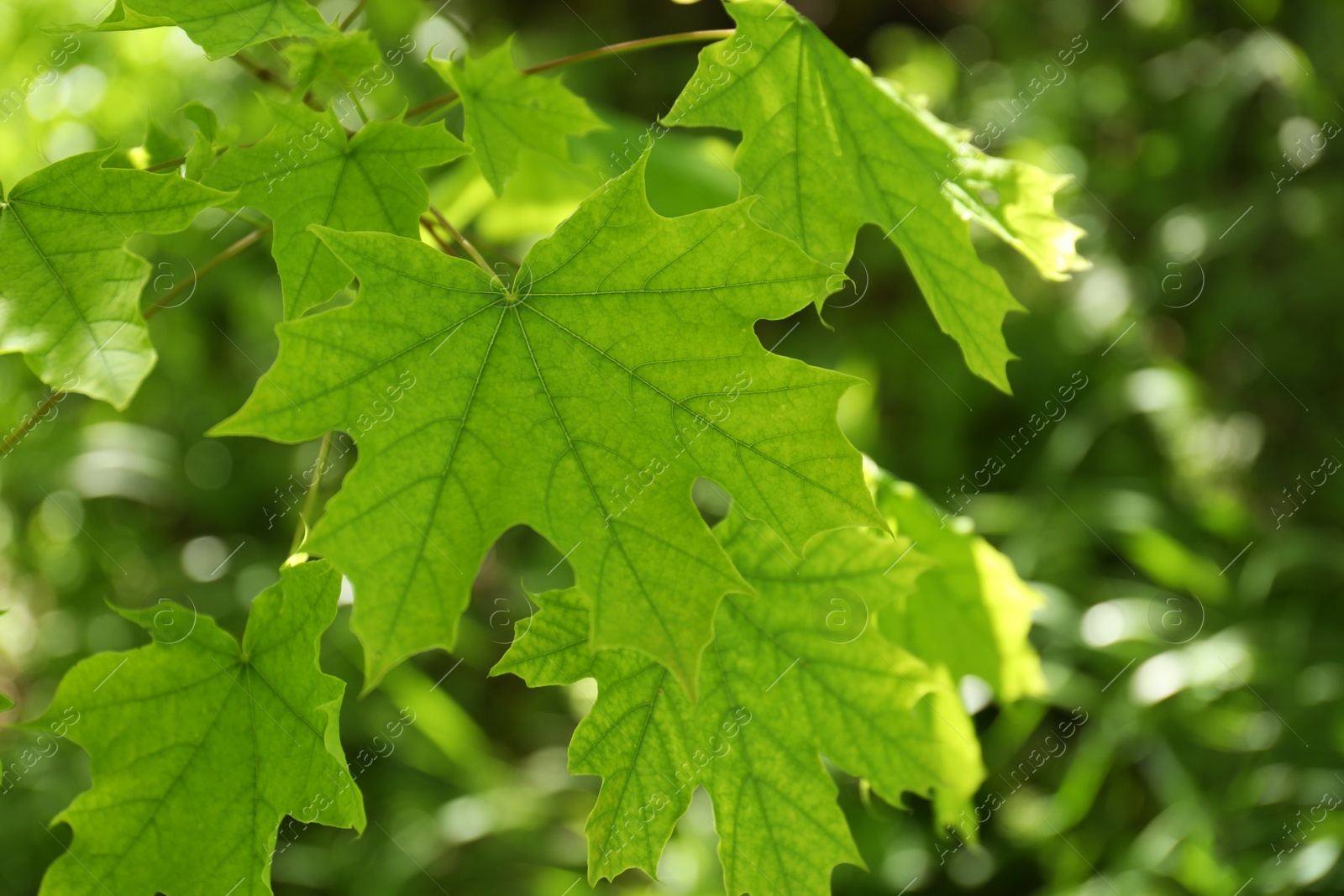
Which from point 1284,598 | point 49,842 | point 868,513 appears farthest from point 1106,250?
point 49,842

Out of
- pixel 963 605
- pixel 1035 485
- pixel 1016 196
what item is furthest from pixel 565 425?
pixel 1035 485

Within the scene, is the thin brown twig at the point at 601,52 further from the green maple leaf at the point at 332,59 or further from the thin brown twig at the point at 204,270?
the thin brown twig at the point at 204,270

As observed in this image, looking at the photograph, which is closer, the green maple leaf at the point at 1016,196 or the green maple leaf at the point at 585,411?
the green maple leaf at the point at 585,411

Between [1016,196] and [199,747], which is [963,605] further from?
[199,747]

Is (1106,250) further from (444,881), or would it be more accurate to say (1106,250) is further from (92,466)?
(92,466)

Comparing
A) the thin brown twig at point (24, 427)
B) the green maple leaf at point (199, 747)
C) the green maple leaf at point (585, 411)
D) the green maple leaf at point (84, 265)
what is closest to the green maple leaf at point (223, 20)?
the green maple leaf at point (84, 265)

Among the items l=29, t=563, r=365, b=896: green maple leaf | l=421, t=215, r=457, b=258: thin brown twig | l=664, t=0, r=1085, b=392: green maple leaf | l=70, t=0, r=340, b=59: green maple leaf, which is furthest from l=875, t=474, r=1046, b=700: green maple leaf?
l=70, t=0, r=340, b=59: green maple leaf
